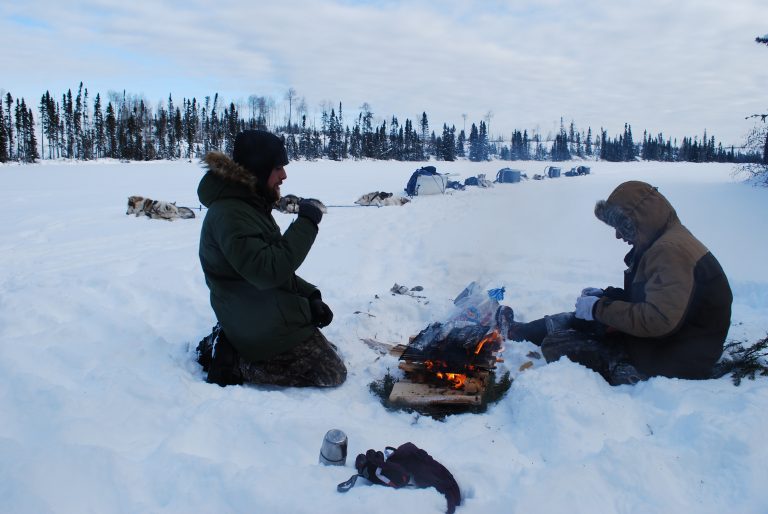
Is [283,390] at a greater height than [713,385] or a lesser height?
lesser

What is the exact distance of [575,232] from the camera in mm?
9539

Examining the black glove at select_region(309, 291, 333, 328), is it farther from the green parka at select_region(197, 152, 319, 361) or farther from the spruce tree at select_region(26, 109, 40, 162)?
the spruce tree at select_region(26, 109, 40, 162)

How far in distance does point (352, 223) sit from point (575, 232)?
4.39 meters

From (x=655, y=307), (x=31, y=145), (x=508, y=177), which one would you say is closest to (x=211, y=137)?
(x=31, y=145)

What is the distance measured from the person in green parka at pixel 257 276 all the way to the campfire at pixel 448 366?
20.3 inches

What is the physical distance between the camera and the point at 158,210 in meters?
10.7

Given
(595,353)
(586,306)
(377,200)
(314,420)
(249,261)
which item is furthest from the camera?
(377,200)

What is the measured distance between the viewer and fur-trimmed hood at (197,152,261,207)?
10.4 ft

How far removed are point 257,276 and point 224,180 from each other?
656mm

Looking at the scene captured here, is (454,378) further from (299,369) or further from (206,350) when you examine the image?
(206,350)

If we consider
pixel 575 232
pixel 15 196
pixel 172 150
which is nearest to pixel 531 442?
pixel 575 232

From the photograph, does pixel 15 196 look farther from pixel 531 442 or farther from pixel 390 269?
pixel 531 442

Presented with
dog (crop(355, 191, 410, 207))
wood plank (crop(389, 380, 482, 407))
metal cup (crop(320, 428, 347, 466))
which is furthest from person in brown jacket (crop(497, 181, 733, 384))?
dog (crop(355, 191, 410, 207))

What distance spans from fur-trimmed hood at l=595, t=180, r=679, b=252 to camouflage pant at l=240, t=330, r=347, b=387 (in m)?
2.19
